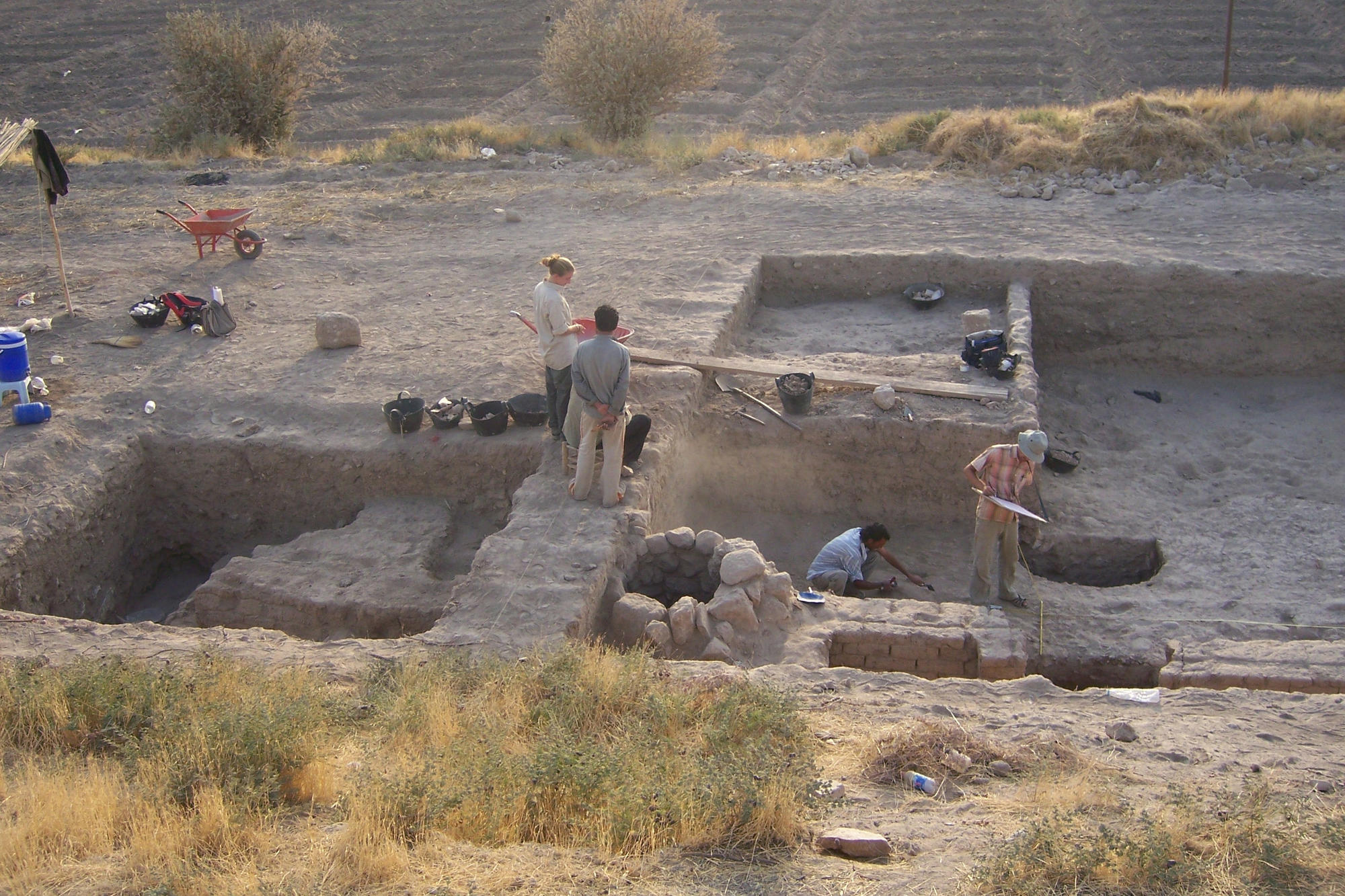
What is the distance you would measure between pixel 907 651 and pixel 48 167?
962 cm

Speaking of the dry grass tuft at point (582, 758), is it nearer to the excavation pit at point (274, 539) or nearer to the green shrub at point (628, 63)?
the excavation pit at point (274, 539)

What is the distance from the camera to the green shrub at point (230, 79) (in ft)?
68.1

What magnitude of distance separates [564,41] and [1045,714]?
1683cm

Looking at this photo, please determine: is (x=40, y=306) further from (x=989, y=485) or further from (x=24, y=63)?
(x=24, y=63)

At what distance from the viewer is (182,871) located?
14.0ft

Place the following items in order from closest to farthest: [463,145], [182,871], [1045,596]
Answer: [182,871]
[1045,596]
[463,145]

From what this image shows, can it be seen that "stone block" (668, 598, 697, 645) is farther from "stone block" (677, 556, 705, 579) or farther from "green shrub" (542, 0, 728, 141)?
"green shrub" (542, 0, 728, 141)

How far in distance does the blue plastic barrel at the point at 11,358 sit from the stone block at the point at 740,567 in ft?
21.6

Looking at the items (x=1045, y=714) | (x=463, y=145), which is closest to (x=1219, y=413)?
(x=1045, y=714)

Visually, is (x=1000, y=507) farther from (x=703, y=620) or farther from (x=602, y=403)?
(x=602, y=403)

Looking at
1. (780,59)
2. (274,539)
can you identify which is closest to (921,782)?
(274,539)

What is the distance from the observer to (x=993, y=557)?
27.3 ft

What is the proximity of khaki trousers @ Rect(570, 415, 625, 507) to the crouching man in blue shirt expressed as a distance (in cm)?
175

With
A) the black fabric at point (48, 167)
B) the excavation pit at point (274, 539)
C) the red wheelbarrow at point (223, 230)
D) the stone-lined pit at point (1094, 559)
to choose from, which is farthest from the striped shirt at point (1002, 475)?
the red wheelbarrow at point (223, 230)
